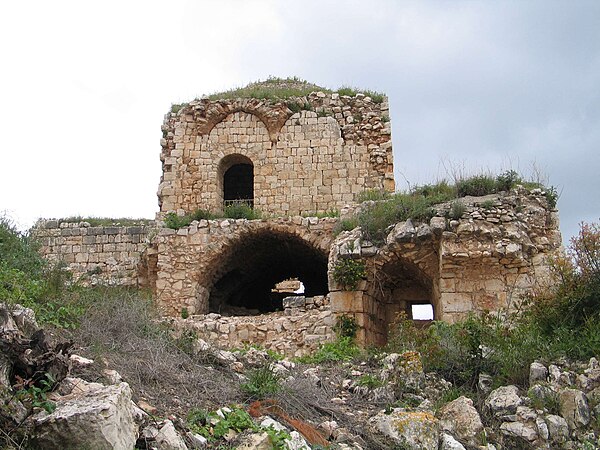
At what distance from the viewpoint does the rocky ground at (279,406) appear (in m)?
4.66

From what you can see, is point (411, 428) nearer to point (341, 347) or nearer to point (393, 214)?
point (341, 347)

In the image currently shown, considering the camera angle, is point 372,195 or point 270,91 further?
point 270,91

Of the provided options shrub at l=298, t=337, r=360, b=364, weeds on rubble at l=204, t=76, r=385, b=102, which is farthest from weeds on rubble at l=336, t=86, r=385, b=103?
shrub at l=298, t=337, r=360, b=364

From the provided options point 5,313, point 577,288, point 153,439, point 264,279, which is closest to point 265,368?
point 153,439

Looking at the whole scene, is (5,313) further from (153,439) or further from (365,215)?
(365,215)

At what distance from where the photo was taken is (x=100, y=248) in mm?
16172

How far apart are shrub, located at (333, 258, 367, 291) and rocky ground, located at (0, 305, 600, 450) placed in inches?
107

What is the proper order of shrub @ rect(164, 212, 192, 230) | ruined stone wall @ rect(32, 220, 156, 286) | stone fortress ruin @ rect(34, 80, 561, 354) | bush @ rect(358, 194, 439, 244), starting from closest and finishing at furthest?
Answer: stone fortress ruin @ rect(34, 80, 561, 354) → bush @ rect(358, 194, 439, 244) → shrub @ rect(164, 212, 192, 230) → ruined stone wall @ rect(32, 220, 156, 286)

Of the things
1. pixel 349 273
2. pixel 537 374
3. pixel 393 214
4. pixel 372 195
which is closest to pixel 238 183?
pixel 372 195

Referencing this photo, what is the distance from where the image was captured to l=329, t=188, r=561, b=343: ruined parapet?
11453 millimetres

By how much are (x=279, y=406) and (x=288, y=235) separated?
8353mm

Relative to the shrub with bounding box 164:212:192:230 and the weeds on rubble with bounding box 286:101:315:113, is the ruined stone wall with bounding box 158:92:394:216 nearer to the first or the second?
the weeds on rubble with bounding box 286:101:315:113

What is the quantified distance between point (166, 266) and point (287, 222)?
2877 mm

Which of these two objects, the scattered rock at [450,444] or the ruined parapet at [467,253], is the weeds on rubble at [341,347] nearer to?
the ruined parapet at [467,253]
